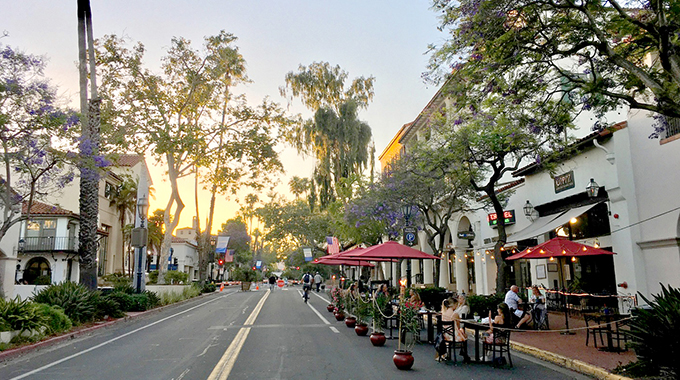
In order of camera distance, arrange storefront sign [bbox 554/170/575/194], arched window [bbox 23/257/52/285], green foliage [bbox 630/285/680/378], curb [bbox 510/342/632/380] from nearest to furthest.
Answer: green foliage [bbox 630/285/680/378], curb [bbox 510/342/632/380], storefront sign [bbox 554/170/575/194], arched window [bbox 23/257/52/285]

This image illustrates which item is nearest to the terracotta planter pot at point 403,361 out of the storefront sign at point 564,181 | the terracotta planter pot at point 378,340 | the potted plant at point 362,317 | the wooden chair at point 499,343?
the wooden chair at point 499,343

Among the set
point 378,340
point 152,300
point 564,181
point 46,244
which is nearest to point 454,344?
point 378,340

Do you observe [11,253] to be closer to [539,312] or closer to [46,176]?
[46,176]

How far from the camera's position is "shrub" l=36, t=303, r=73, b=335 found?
1329cm

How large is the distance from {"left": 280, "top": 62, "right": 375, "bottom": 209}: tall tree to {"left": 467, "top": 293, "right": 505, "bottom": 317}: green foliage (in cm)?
2057

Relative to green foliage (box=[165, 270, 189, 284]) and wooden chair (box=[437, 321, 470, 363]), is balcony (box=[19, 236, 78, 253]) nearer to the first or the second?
green foliage (box=[165, 270, 189, 284])

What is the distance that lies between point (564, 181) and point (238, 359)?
1454cm

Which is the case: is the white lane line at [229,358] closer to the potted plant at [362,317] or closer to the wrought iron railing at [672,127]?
the potted plant at [362,317]

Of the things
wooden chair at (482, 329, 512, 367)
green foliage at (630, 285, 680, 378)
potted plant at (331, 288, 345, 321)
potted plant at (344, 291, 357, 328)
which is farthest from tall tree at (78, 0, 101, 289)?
green foliage at (630, 285, 680, 378)

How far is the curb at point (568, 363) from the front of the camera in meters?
8.10

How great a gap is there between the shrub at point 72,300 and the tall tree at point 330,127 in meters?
21.0

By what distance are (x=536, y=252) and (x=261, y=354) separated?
28.1 ft

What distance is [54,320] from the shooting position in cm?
1365

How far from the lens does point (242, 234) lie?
90.3 meters
